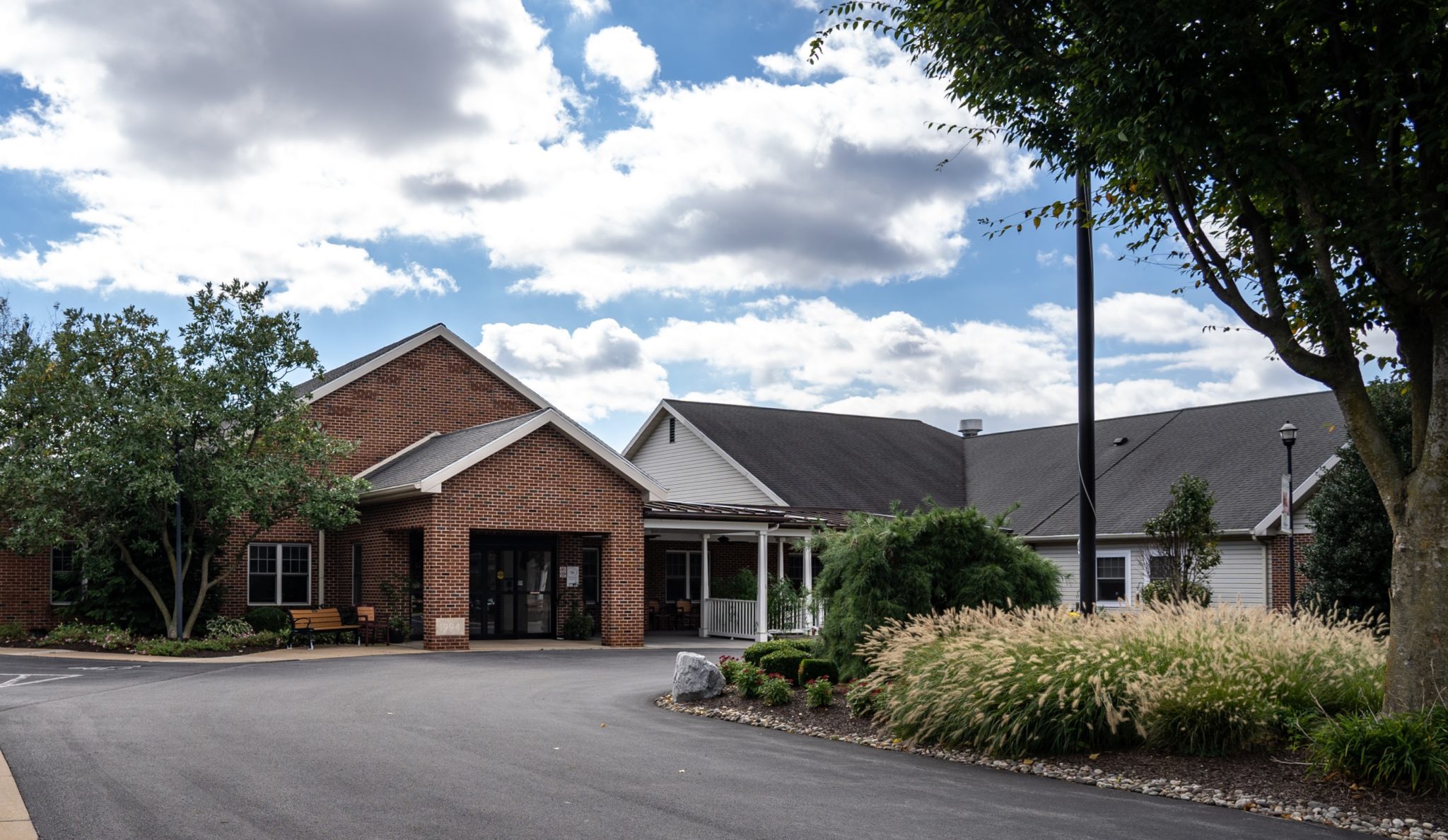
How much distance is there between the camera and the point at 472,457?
2416 cm

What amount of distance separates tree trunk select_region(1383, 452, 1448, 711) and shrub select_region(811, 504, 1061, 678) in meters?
5.20

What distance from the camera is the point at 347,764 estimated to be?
32.4 ft

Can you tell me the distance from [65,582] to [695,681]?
693 inches

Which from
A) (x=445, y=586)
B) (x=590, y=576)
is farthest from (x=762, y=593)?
(x=445, y=586)

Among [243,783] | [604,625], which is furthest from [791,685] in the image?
[604,625]

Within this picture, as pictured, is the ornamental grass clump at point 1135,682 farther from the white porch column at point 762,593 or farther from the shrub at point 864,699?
the white porch column at point 762,593

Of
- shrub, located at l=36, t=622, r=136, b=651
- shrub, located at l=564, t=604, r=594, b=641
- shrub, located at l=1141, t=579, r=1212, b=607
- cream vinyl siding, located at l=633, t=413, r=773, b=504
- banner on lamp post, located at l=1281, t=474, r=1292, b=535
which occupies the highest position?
cream vinyl siding, located at l=633, t=413, r=773, b=504

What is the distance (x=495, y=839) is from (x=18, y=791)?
12.4 ft

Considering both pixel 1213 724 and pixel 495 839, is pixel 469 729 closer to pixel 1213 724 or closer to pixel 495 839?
pixel 495 839

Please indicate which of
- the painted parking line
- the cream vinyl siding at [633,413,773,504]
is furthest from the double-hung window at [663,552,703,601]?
the painted parking line

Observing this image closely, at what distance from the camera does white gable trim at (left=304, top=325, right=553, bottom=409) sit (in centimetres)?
2853

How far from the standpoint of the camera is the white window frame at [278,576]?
2745 centimetres

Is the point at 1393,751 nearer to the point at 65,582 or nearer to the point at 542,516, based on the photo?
the point at 542,516

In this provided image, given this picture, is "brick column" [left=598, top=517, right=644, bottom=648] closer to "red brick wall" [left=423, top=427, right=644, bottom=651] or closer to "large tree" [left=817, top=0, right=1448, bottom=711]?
"red brick wall" [left=423, top=427, right=644, bottom=651]
